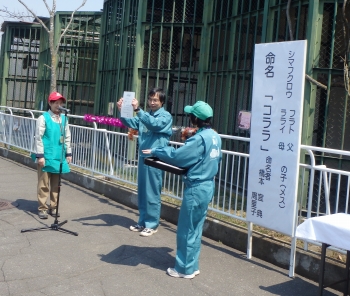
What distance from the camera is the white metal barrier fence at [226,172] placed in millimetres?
5793

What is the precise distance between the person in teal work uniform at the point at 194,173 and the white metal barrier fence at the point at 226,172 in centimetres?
106

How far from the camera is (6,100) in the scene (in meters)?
23.3

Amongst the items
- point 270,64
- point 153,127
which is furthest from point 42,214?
point 270,64

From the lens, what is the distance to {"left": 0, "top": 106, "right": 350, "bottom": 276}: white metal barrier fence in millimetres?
5793

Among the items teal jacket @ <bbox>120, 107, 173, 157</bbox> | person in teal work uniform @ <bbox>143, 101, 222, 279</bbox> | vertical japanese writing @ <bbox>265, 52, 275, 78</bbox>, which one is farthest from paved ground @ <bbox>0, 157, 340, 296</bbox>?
vertical japanese writing @ <bbox>265, 52, 275, 78</bbox>

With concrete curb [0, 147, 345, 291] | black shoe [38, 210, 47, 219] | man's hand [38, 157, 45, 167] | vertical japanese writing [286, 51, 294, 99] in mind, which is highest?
vertical japanese writing [286, 51, 294, 99]

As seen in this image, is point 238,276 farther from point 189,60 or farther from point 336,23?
point 189,60

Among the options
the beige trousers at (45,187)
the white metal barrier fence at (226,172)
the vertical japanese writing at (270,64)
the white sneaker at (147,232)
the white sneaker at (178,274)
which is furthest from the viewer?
the beige trousers at (45,187)

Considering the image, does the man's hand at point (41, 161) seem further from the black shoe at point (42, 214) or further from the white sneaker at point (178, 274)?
the white sneaker at point (178, 274)

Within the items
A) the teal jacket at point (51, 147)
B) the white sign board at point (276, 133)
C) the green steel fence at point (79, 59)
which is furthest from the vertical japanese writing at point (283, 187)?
the green steel fence at point (79, 59)

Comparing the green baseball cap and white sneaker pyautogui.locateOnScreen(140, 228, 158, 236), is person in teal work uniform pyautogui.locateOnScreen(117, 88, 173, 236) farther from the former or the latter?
the green baseball cap

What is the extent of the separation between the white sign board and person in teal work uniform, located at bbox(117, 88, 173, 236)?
4.34ft

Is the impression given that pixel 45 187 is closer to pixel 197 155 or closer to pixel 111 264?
pixel 111 264

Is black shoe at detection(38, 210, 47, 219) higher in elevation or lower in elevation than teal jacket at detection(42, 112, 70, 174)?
lower
